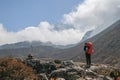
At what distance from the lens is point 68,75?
27.9 m

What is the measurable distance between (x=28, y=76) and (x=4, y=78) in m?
1.85

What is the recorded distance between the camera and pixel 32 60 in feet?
116

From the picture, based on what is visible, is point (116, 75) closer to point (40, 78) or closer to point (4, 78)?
point (40, 78)

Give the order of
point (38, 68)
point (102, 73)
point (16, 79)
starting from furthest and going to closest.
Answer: point (38, 68), point (102, 73), point (16, 79)

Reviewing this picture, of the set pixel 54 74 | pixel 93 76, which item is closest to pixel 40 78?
pixel 54 74

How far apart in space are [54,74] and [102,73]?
4.40m

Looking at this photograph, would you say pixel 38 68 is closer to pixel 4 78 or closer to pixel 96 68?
pixel 96 68

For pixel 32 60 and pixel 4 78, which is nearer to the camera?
pixel 4 78

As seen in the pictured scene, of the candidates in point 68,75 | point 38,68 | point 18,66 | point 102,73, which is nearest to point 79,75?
point 68,75

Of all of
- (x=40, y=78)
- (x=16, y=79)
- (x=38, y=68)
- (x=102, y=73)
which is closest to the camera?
(x=16, y=79)

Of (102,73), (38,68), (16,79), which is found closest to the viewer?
(16,79)

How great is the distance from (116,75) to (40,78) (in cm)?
638

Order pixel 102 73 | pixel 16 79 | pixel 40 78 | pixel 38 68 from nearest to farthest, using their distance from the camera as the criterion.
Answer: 1. pixel 16 79
2. pixel 40 78
3. pixel 102 73
4. pixel 38 68

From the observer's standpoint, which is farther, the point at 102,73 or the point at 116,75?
the point at 102,73
